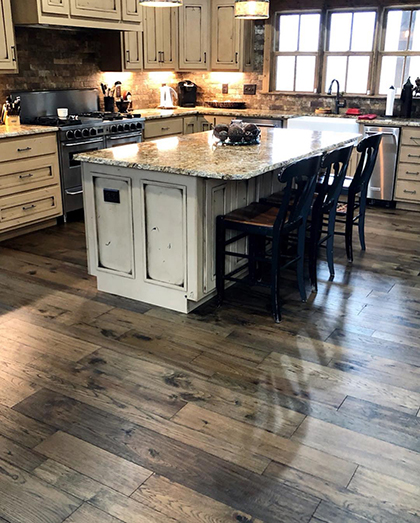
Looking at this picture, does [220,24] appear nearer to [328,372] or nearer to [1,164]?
[1,164]

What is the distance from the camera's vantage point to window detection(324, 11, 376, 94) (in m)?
6.21

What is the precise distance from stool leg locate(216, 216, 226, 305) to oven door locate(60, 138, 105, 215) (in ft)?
7.38

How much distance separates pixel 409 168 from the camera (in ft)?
18.5

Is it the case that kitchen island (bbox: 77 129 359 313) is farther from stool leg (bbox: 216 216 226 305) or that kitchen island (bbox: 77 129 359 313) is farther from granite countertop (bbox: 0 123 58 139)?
granite countertop (bbox: 0 123 58 139)

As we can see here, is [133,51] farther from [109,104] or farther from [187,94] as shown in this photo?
[187,94]

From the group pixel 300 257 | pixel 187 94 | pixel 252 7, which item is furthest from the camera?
pixel 187 94

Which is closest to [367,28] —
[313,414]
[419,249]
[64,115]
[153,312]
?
[419,249]

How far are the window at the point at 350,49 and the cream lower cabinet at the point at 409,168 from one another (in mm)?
1094

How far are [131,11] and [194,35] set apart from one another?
1.13 metres

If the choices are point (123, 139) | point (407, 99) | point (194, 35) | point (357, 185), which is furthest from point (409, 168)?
point (194, 35)

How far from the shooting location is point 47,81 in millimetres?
5582

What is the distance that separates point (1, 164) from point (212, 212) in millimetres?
2151

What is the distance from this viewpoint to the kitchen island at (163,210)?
3123 millimetres

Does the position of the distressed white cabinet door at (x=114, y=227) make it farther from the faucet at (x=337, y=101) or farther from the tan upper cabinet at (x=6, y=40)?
the faucet at (x=337, y=101)
